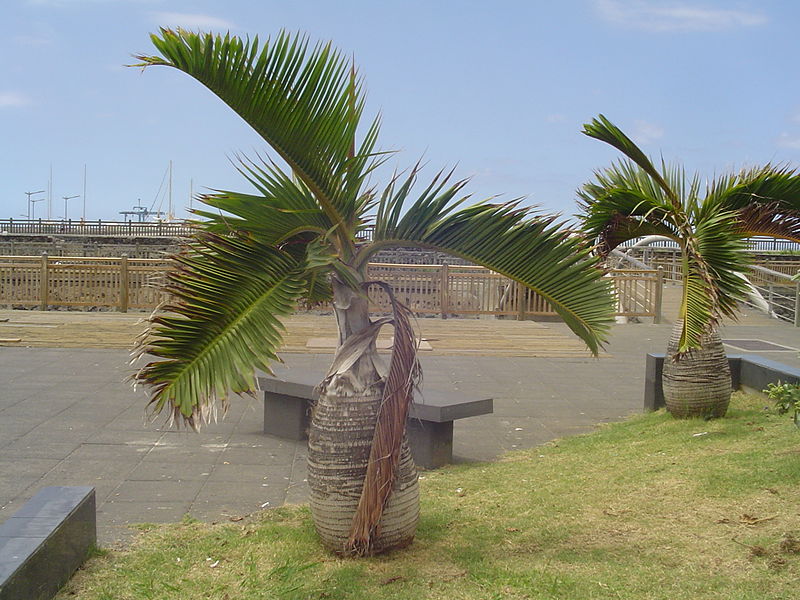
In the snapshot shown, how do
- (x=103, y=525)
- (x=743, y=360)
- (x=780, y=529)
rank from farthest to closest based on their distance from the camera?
1. (x=743, y=360)
2. (x=103, y=525)
3. (x=780, y=529)

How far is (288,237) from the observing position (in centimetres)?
428

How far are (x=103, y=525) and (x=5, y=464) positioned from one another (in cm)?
191

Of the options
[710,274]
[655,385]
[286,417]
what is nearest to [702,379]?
[710,274]

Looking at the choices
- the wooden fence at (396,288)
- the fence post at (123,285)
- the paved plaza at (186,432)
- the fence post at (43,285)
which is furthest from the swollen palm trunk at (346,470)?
the fence post at (43,285)

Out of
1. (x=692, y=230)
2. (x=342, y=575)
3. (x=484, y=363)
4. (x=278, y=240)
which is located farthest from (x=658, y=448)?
(x=484, y=363)

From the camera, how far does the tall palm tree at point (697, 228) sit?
7.11 metres

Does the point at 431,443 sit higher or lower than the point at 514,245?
lower

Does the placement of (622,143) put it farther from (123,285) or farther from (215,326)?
(123,285)

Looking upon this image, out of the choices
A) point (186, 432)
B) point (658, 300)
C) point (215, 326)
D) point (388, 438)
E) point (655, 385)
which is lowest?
point (186, 432)

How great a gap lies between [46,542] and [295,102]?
229 cm

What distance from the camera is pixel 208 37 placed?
3549mm

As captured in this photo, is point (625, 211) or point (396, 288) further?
point (396, 288)

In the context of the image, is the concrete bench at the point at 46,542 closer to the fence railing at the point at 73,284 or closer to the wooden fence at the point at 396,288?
the wooden fence at the point at 396,288

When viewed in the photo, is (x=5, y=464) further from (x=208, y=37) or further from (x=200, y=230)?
(x=208, y=37)
